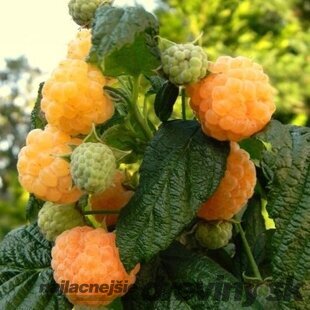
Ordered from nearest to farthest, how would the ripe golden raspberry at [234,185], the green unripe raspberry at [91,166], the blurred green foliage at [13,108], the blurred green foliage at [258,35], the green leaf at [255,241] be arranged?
the green unripe raspberry at [91,166], the ripe golden raspberry at [234,185], the green leaf at [255,241], the blurred green foliage at [258,35], the blurred green foliage at [13,108]

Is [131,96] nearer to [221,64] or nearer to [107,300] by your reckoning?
[221,64]

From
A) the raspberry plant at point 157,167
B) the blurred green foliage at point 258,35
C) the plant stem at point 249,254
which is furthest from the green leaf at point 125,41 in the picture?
the blurred green foliage at point 258,35

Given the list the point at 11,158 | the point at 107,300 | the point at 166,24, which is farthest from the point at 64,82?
the point at 11,158

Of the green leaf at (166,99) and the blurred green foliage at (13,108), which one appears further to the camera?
the blurred green foliage at (13,108)

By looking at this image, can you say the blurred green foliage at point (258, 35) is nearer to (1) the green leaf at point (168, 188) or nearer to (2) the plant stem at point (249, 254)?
(2) the plant stem at point (249, 254)

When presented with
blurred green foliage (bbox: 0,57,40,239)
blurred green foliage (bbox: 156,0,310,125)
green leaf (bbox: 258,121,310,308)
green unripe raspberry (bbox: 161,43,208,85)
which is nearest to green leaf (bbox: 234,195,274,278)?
green leaf (bbox: 258,121,310,308)

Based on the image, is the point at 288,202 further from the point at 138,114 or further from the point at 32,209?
the point at 32,209
